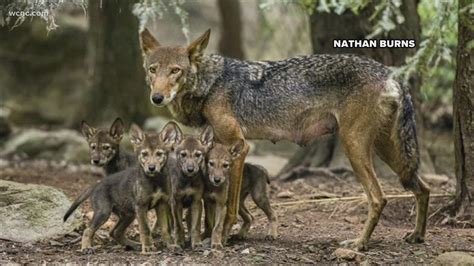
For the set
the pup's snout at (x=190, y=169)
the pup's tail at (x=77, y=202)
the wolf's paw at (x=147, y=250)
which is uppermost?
the pup's snout at (x=190, y=169)

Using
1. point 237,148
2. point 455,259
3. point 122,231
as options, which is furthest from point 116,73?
point 455,259

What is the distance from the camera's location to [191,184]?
26.7 feet

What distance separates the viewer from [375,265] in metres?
8.00

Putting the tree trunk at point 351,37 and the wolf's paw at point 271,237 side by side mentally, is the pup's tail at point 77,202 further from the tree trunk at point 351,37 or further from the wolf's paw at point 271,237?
the tree trunk at point 351,37

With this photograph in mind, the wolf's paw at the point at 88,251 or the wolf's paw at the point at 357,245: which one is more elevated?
the wolf's paw at the point at 88,251

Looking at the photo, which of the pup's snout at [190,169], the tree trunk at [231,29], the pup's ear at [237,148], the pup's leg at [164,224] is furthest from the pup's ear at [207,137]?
the tree trunk at [231,29]

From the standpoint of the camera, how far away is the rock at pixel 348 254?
8023 mm

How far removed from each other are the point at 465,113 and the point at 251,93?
7.84 ft

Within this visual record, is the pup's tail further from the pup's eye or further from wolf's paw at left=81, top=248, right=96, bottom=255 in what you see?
the pup's eye

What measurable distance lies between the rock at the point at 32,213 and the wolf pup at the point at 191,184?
136 centimetres

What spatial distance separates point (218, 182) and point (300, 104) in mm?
1515

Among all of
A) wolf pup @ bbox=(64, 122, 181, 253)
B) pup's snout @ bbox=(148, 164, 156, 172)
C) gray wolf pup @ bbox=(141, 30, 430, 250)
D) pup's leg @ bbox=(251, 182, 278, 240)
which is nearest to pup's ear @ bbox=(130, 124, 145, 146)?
wolf pup @ bbox=(64, 122, 181, 253)

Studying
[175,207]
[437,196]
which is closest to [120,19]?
[437,196]

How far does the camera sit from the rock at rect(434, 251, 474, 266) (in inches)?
298
